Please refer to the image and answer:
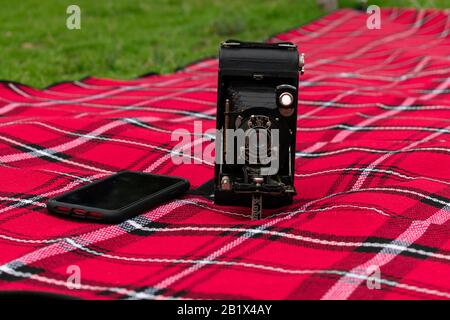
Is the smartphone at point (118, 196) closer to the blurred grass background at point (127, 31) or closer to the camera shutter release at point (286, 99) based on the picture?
the camera shutter release at point (286, 99)

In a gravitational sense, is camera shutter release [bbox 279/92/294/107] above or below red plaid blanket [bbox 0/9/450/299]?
above

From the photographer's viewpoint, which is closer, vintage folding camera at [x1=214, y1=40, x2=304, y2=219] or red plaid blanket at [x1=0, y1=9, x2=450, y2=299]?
red plaid blanket at [x1=0, y1=9, x2=450, y2=299]

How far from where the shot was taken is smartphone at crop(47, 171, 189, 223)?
3248 mm

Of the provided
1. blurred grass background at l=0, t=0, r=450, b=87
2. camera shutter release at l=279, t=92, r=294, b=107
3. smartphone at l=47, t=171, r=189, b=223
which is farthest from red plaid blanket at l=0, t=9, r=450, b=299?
blurred grass background at l=0, t=0, r=450, b=87

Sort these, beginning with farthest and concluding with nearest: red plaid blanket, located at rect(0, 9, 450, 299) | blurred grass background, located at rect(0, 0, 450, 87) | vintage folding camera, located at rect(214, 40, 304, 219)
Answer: blurred grass background, located at rect(0, 0, 450, 87), vintage folding camera, located at rect(214, 40, 304, 219), red plaid blanket, located at rect(0, 9, 450, 299)

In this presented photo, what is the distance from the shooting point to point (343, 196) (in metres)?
3.36

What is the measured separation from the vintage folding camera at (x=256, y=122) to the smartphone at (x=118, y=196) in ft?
1.02

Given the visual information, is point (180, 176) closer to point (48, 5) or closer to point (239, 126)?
point (239, 126)

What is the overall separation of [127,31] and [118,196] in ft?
21.5

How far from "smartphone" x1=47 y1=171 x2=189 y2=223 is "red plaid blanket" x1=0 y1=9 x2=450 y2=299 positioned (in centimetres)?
5

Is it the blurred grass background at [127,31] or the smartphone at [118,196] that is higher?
the blurred grass background at [127,31]

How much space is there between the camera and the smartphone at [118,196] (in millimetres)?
3248

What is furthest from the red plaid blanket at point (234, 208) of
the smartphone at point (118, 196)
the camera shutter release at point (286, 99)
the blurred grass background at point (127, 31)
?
the blurred grass background at point (127, 31)

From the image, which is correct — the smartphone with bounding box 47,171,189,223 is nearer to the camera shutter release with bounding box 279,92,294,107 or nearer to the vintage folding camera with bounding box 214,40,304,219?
the vintage folding camera with bounding box 214,40,304,219
